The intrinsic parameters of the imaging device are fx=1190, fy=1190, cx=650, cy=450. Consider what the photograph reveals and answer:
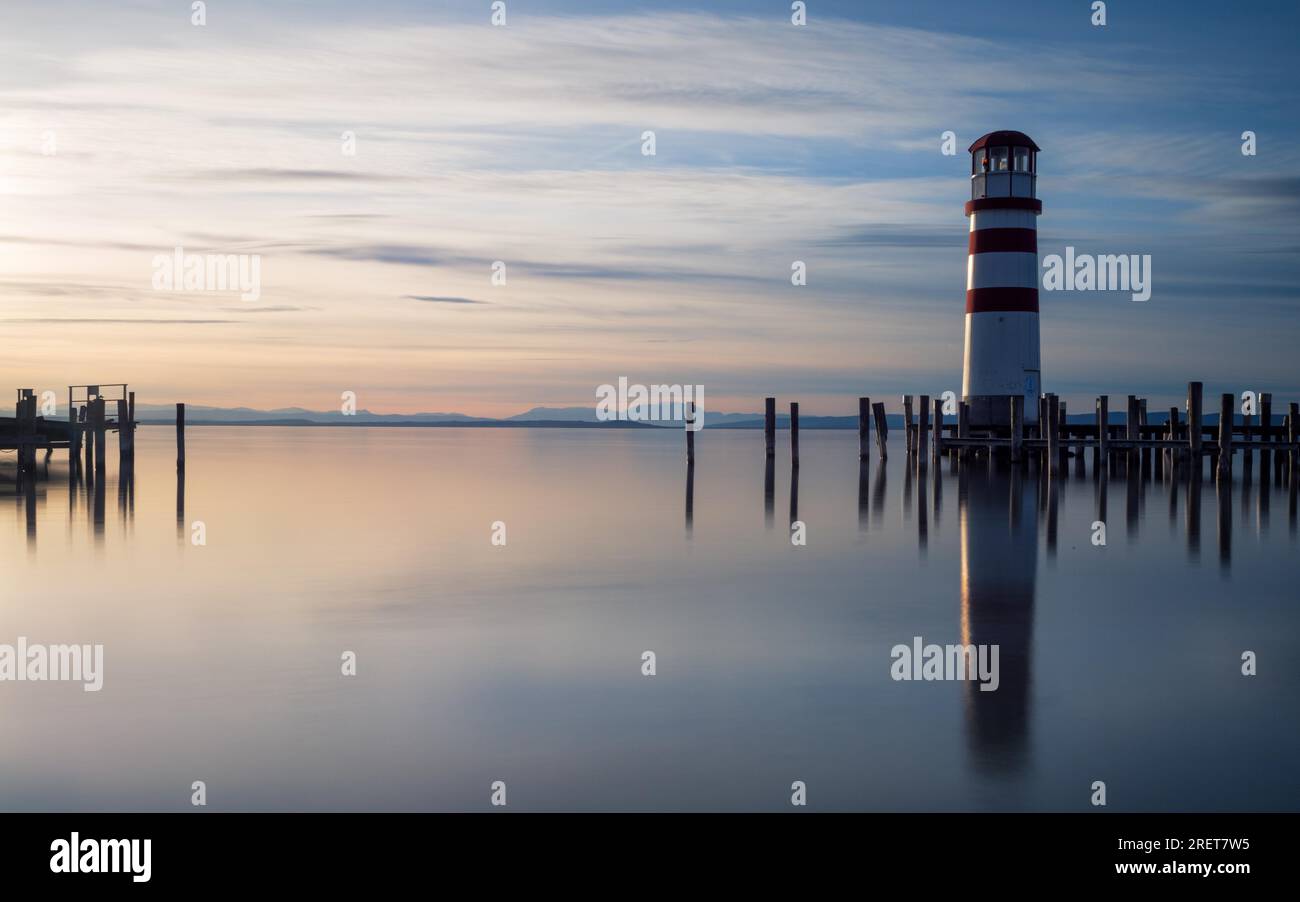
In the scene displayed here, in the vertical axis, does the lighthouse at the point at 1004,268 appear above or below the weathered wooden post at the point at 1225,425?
above

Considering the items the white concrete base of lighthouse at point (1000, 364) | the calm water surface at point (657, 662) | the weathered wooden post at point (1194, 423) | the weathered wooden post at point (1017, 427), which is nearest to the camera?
the calm water surface at point (657, 662)

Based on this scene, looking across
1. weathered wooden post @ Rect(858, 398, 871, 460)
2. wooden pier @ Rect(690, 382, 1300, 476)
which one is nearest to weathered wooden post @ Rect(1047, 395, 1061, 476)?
wooden pier @ Rect(690, 382, 1300, 476)

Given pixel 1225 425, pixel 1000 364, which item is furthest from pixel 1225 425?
pixel 1000 364

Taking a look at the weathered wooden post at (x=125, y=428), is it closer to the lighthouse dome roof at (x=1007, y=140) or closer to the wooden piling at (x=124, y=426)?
the wooden piling at (x=124, y=426)

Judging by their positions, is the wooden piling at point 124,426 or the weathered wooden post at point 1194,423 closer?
the weathered wooden post at point 1194,423

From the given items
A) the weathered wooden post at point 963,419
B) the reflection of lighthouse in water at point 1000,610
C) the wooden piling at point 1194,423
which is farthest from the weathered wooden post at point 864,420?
the reflection of lighthouse in water at point 1000,610

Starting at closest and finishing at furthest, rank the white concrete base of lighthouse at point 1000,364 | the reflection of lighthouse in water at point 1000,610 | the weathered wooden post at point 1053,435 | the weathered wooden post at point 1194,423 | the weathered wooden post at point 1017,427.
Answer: the reflection of lighthouse in water at point 1000,610
the weathered wooden post at point 1194,423
the weathered wooden post at point 1053,435
the weathered wooden post at point 1017,427
the white concrete base of lighthouse at point 1000,364

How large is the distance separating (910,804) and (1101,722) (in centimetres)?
209

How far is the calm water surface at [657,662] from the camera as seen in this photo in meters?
6.34

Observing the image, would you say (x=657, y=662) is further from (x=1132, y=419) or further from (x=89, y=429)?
(x=89, y=429)

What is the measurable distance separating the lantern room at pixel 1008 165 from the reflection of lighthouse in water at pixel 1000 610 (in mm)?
10360

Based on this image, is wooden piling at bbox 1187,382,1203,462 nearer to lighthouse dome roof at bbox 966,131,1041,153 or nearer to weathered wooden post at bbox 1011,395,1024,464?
weathered wooden post at bbox 1011,395,1024,464

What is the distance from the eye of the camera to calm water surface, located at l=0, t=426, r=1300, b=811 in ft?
20.8
